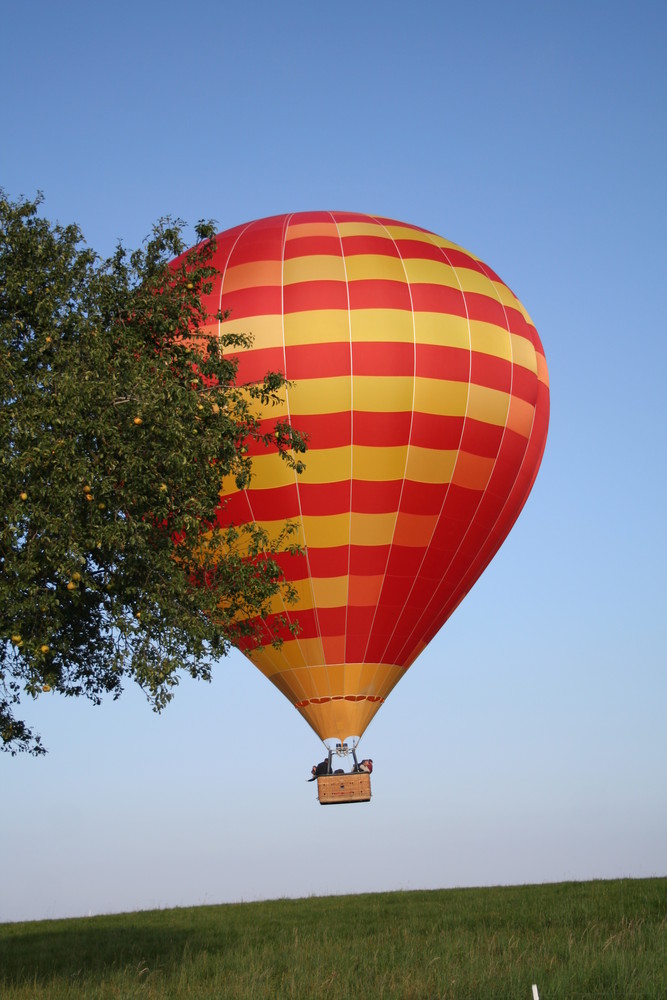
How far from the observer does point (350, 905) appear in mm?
28031

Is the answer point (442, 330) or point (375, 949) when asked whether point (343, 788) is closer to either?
point (375, 949)

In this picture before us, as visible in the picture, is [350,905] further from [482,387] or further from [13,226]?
[13,226]

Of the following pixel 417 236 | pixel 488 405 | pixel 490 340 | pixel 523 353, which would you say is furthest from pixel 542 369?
pixel 417 236

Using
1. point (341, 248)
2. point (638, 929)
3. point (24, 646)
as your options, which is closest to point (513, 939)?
point (638, 929)

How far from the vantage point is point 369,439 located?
24.2 m

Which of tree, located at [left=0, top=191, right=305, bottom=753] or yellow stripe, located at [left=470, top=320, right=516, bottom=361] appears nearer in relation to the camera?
tree, located at [left=0, top=191, right=305, bottom=753]

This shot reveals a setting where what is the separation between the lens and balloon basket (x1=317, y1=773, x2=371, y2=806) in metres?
24.1

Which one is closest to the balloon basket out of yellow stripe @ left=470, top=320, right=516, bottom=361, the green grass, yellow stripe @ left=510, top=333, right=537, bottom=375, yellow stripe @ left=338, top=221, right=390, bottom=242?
the green grass

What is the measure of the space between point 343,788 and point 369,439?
7539 millimetres

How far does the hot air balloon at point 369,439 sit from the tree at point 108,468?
21.3 ft

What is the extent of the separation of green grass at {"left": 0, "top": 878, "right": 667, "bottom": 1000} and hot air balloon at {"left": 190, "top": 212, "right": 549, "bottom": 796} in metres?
4.87

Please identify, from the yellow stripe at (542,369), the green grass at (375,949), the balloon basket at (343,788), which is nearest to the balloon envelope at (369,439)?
the balloon basket at (343,788)

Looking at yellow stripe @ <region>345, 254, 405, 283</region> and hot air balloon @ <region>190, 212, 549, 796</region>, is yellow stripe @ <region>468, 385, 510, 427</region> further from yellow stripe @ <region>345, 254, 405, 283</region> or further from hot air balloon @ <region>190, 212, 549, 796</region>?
yellow stripe @ <region>345, 254, 405, 283</region>

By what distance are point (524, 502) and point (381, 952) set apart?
14.1m
